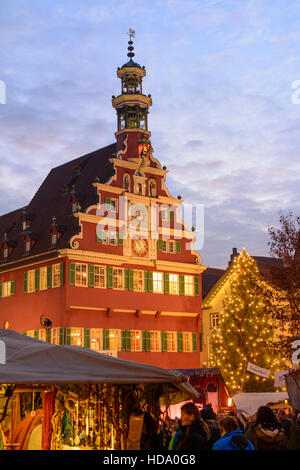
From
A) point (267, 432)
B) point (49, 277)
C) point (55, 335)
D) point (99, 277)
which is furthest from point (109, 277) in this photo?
point (267, 432)

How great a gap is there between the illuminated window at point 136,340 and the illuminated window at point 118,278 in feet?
8.20

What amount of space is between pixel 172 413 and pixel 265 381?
11.3 m

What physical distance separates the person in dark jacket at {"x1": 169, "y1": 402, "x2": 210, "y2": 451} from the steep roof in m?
26.8

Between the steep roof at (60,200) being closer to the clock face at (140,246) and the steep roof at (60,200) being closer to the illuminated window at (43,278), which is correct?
the illuminated window at (43,278)

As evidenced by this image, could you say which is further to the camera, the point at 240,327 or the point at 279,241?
the point at 240,327

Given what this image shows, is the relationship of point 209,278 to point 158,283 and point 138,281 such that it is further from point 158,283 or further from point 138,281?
point 138,281

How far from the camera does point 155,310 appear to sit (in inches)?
1432

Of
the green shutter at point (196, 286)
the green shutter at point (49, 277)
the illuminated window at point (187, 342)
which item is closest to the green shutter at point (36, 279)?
the green shutter at point (49, 277)

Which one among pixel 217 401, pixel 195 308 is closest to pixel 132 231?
pixel 195 308

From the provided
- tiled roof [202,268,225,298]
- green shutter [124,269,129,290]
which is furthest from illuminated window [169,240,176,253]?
tiled roof [202,268,225,298]

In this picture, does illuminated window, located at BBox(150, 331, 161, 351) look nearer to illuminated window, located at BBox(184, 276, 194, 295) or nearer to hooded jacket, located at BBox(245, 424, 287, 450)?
illuminated window, located at BBox(184, 276, 194, 295)

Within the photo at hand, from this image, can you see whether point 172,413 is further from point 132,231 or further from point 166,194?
point 166,194

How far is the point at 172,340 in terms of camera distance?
37219 millimetres

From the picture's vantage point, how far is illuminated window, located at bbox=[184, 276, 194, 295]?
38.5 meters
